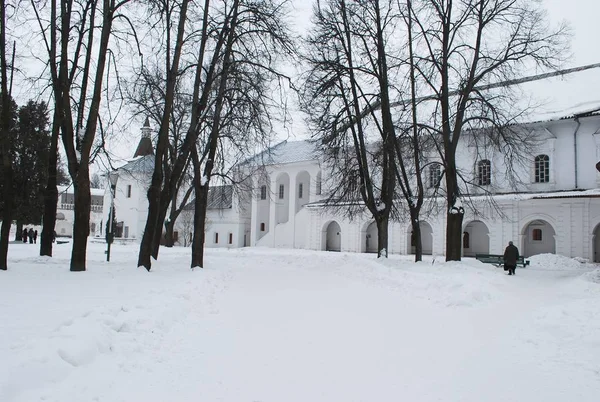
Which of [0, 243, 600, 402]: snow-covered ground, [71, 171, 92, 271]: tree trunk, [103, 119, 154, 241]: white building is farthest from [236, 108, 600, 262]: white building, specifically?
[103, 119, 154, 241]: white building

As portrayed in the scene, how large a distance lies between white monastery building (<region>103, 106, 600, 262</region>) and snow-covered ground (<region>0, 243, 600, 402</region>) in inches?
379

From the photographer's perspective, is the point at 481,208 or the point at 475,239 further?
the point at 475,239

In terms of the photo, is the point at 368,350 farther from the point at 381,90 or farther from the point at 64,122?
the point at 381,90

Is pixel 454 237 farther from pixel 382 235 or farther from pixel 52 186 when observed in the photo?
pixel 52 186

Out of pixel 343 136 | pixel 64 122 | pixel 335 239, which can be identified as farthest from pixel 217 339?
pixel 335 239

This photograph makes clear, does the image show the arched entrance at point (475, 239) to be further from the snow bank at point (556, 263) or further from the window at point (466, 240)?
the snow bank at point (556, 263)

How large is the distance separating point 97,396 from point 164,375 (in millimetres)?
929

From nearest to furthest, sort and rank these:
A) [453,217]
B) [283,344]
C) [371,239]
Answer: [283,344] → [453,217] → [371,239]

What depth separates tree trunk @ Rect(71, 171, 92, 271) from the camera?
490 inches

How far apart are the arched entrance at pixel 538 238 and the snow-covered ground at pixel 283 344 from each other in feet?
79.2

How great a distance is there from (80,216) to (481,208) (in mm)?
27562

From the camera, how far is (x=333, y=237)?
1748 inches

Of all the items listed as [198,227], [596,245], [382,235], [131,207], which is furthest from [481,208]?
[131,207]

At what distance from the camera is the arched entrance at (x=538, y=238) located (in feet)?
107
